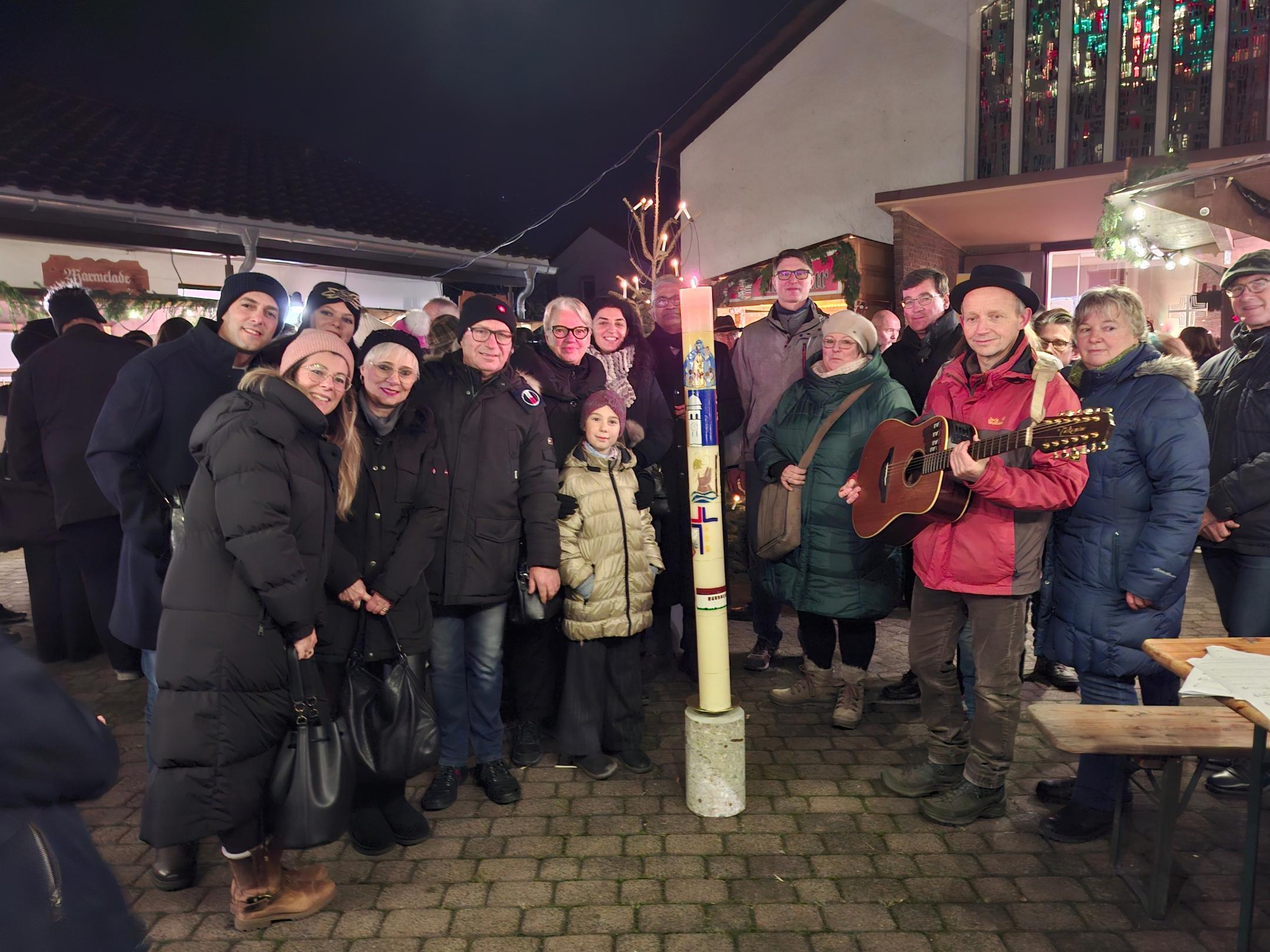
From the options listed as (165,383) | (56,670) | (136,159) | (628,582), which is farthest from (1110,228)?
(136,159)

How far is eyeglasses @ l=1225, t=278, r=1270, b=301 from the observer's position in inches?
144

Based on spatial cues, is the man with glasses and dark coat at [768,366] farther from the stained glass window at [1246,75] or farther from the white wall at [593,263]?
the white wall at [593,263]

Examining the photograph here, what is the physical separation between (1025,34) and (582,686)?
1037 centimetres

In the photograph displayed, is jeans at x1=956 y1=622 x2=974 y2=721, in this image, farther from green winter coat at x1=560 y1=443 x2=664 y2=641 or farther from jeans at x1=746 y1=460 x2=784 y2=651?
green winter coat at x1=560 y1=443 x2=664 y2=641

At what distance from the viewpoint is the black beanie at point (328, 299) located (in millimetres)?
4125

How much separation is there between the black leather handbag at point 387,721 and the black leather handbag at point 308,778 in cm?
24

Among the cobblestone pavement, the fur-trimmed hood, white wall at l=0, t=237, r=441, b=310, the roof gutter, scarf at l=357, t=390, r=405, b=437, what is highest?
the roof gutter

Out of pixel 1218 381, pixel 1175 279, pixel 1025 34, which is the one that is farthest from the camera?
pixel 1175 279

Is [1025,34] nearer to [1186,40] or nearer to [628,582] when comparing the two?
[1186,40]

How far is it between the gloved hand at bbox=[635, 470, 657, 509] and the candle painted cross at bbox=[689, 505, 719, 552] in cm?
63

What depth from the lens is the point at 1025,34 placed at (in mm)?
10125

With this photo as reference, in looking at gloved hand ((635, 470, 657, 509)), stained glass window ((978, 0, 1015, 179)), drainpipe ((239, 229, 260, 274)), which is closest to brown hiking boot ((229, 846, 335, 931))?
gloved hand ((635, 470, 657, 509))

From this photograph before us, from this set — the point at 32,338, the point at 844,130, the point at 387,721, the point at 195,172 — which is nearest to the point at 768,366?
the point at 387,721

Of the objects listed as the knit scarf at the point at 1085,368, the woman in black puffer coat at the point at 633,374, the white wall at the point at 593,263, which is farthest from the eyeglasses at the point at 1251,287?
the white wall at the point at 593,263
